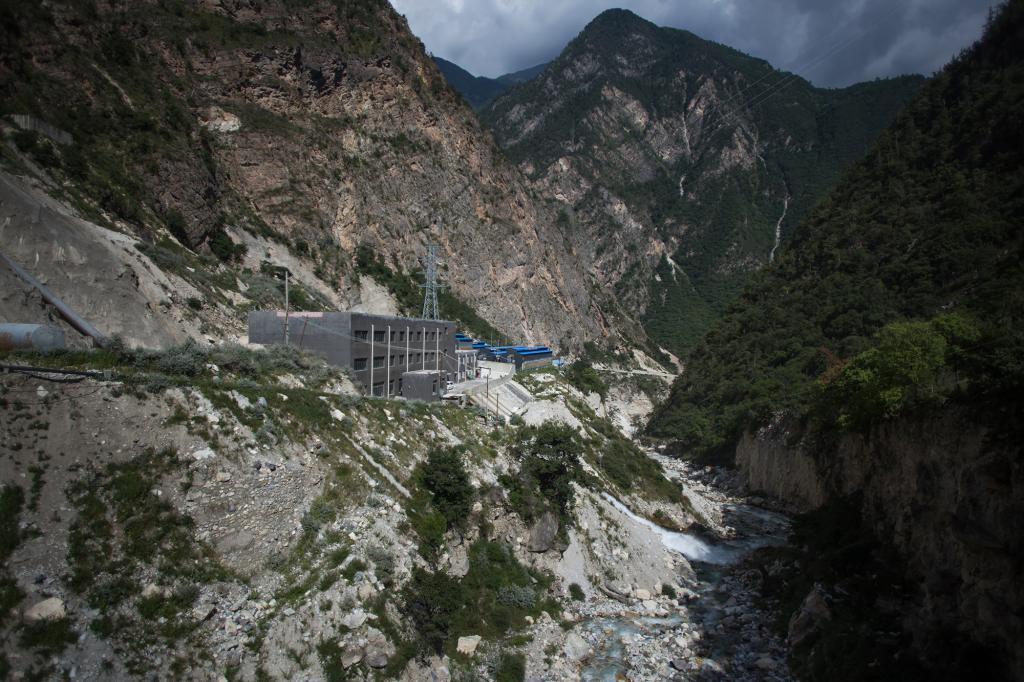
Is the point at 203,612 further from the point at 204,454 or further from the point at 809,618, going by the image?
the point at 809,618

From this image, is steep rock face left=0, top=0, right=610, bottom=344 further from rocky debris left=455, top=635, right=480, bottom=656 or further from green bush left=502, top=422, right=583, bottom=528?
rocky debris left=455, top=635, right=480, bottom=656

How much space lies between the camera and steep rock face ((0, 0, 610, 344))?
33469mm

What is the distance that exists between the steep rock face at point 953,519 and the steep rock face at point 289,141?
117 ft

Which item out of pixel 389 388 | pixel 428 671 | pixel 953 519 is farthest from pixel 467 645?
pixel 389 388

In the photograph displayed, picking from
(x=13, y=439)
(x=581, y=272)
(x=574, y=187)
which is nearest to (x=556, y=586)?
(x=13, y=439)

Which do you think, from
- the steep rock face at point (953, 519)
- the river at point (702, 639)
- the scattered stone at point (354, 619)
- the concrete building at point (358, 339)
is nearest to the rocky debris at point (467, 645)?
the river at point (702, 639)

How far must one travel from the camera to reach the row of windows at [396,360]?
89.1ft

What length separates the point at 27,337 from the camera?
1609 centimetres

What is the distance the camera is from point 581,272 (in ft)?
306

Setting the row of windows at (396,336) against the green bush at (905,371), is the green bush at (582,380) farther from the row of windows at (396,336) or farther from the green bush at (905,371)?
the green bush at (905,371)

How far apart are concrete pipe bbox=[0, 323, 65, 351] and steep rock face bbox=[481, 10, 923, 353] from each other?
372 feet

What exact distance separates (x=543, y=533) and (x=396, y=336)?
44.8ft

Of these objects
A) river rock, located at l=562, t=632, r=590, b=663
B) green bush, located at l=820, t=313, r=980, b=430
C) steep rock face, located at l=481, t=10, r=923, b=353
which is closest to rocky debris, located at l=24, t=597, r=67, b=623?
river rock, located at l=562, t=632, r=590, b=663

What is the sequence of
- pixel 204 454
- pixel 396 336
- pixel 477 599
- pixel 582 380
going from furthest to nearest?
pixel 582 380 → pixel 396 336 → pixel 477 599 → pixel 204 454
